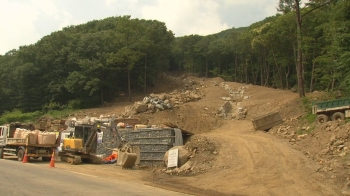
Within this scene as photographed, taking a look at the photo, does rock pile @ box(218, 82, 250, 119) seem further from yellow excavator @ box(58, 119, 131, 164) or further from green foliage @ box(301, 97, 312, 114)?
yellow excavator @ box(58, 119, 131, 164)

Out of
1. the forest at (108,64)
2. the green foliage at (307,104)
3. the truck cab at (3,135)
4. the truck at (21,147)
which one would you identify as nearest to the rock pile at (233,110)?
the green foliage at (307,104)

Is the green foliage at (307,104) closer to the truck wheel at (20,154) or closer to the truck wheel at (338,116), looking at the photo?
the truck wheel at (338,116)

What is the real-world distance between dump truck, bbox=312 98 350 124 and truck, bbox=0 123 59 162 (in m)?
16.7

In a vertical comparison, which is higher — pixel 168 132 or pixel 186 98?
pixel 186 98

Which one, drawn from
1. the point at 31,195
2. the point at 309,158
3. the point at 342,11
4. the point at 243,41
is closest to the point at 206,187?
the point at 309,158

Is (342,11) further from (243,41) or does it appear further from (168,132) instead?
(243,41)

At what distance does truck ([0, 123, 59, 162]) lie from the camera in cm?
2312

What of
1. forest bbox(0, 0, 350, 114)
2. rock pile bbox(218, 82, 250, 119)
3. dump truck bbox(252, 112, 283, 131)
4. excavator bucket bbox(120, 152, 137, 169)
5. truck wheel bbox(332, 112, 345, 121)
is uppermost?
forest bbox(0, 0, 350, 114)

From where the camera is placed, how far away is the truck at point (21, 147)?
23117 millimetres

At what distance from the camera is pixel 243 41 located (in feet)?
206

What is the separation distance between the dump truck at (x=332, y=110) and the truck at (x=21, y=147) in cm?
1669

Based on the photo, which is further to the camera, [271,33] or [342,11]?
[271,33]

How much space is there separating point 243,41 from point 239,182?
50168mm

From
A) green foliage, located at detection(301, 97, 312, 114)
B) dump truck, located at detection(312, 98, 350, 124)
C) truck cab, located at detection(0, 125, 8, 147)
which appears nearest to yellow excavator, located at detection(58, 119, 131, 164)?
truck cab, located at detection(0, 125, 8, 147)
